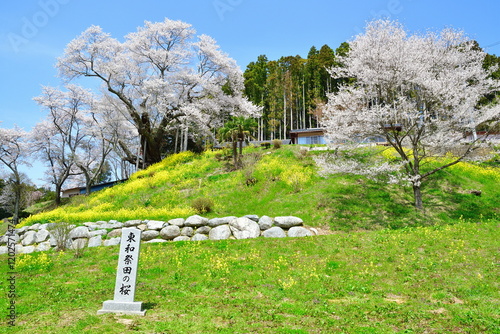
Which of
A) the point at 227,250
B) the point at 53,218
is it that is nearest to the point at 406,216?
the point at 227,250

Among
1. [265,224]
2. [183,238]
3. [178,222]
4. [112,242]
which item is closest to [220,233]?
[183,238]

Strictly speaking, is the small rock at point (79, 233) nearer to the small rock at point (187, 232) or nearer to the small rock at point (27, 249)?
the small rock at point (27, 249)

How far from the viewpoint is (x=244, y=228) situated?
50.2 feet

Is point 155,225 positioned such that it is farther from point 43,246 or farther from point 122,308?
point 122,308

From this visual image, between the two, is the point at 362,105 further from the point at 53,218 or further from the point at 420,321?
the point at 53,218

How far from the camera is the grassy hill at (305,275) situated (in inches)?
267

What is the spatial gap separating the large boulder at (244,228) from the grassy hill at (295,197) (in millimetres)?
3235

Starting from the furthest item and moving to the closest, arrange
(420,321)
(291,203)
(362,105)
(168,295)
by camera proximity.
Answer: (362,105), (291,203), (168,295), (420,321)

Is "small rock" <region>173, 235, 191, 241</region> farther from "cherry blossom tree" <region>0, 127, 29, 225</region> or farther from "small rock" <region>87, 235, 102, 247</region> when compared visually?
"cherry blossom tree" <region>0, 127, 29, 225</region>

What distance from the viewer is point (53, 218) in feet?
67.4

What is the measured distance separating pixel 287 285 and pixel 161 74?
29861 mm

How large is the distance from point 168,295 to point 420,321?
6481 mm

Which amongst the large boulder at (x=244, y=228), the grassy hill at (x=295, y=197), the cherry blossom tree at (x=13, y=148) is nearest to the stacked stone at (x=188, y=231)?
the large boulder at (x=244, y=228)

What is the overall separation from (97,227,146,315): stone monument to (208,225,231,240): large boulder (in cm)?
709
